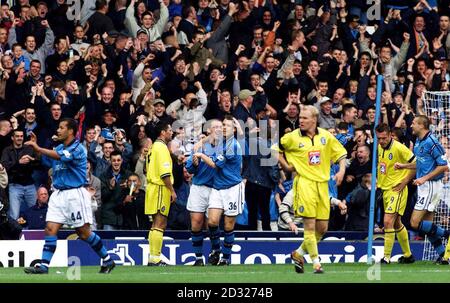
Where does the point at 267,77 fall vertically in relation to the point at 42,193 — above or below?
above

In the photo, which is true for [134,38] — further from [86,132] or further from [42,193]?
[42,193]

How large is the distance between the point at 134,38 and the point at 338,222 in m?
5.81

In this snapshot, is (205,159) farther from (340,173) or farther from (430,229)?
(430,229)

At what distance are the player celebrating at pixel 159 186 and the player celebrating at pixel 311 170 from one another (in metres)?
3.08

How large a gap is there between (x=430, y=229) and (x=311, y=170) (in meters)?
3.51

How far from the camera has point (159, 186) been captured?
22.7 meters

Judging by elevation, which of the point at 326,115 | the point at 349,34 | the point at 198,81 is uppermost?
the point at 349,34

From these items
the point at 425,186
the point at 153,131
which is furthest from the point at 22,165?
the point at 425,186

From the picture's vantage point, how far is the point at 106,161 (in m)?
25.7

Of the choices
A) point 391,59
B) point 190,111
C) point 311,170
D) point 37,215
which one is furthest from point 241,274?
point 391,59

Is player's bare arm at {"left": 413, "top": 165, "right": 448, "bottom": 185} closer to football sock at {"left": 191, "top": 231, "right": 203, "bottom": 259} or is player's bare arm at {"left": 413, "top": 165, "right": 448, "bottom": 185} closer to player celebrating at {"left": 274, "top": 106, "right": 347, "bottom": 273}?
player celebrating at {"left": 274, "top": 106, "right": 347, "bottom": 273}

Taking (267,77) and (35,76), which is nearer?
(35,76)

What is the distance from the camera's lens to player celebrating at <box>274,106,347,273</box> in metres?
19.4
